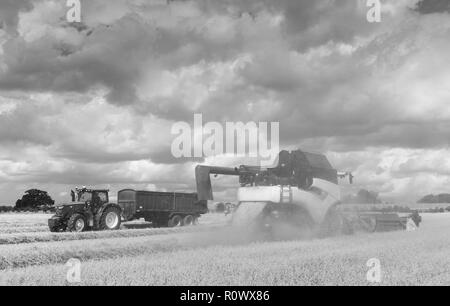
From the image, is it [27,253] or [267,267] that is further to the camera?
[27,253]

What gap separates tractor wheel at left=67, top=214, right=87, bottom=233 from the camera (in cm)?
2478

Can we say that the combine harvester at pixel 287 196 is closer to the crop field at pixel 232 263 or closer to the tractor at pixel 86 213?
the crop field at pixel 232 263

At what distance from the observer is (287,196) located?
19.8m

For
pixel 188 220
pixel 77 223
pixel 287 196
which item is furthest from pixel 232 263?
pixel 188 220

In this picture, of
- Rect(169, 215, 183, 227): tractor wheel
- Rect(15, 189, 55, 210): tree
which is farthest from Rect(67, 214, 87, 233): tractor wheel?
Rect(15, 189, 55, 210): tree

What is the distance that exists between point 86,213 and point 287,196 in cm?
1134

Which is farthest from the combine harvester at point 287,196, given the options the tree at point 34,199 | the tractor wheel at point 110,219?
the tree at point 34,199

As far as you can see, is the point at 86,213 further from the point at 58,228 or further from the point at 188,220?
the point at 188,220

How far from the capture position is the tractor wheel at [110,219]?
25812mm

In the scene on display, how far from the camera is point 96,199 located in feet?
86.2
